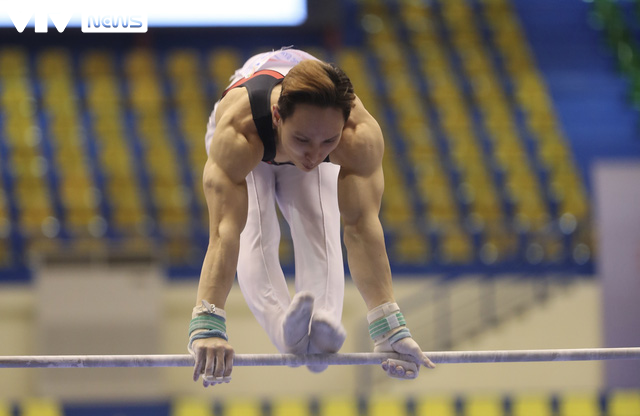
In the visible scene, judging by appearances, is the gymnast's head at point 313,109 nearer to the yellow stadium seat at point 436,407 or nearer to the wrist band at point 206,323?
the wrist band at point 206,323

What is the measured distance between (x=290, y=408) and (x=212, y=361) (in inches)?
194

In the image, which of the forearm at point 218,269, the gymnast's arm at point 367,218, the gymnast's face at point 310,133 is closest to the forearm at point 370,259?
the gymnast's arm at point 367,218

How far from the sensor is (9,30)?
11.2 metres

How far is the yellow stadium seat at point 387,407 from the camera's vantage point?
26.6 ft

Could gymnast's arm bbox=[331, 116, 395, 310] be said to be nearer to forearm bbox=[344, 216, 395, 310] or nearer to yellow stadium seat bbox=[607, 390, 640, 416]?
forearm bbox=[344, 216, 395, 310]

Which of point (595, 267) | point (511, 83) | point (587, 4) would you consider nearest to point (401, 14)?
point (511, 83)

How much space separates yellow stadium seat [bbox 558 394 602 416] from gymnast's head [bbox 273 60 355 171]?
5.72 meters

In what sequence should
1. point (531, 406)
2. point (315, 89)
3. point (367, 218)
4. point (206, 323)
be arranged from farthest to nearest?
point (531, 406) < point (367, 218) < point (206, 323) < point (315, 89)

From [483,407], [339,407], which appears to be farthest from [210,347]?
[483,407]

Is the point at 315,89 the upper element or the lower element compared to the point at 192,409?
upper

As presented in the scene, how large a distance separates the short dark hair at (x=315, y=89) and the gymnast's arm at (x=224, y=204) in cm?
27

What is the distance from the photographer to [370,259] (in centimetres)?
375

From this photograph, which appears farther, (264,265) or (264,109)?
Answer: (264,265)

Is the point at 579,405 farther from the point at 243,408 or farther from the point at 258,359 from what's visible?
the point at 258,359
